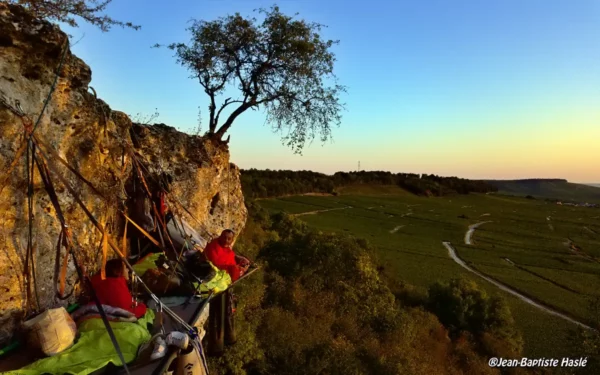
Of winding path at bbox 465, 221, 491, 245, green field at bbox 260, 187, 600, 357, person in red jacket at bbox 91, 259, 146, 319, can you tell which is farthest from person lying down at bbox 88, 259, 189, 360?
winding path at bbox 465, 221, 491, 245

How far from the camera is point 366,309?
2808cm

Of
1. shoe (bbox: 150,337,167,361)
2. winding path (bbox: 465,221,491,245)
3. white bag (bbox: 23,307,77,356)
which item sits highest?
white bag (bbox: 23,307,77,356)

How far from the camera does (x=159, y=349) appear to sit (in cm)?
625

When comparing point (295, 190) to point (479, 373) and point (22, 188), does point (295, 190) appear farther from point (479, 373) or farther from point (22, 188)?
point (22, 188)

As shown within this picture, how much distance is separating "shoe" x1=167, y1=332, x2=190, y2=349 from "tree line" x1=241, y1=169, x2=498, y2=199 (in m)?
65.5

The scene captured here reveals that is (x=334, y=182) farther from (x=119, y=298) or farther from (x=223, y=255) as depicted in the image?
(x=119, y=298)

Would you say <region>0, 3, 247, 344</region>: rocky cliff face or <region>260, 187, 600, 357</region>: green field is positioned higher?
<region>0, 3, 247, 344</region>: rocky cliff face

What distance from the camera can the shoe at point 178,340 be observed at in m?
6.43

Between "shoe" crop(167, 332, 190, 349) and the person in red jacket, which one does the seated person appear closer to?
the person in red jacket

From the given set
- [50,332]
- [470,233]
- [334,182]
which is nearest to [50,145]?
[50,332]

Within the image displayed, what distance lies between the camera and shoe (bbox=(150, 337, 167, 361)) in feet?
20.3

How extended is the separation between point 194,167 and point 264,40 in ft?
29.3

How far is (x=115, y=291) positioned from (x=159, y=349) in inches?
70.1

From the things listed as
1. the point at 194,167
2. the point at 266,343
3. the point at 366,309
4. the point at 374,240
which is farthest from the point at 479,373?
the point at 374,240
